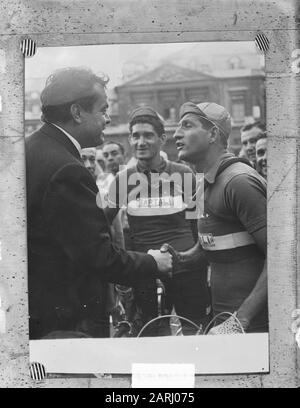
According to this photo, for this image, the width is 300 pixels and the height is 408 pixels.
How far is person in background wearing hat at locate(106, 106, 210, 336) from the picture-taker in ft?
12.4

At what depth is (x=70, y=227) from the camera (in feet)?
12.3

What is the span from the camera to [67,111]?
380 cm

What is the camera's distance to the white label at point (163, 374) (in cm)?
386

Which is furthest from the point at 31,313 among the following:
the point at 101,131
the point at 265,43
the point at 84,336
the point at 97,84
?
the point at 265,43

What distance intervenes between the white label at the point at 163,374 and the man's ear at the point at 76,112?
4.53ft

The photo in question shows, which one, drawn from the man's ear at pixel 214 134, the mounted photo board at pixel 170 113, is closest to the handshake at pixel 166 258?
the mounted photo board at pixel 170 113

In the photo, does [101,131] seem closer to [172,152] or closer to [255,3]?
[172,152]

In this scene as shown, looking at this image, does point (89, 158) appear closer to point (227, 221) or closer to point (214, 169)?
point (214, 169)

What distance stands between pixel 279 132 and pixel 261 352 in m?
1.21

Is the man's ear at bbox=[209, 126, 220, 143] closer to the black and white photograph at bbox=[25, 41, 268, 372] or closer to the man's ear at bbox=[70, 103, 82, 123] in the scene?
the black and white photograph at bbox=[25, 41, 268, 372]

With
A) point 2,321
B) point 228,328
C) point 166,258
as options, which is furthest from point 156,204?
point 2,321

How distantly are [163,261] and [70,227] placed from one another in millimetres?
537

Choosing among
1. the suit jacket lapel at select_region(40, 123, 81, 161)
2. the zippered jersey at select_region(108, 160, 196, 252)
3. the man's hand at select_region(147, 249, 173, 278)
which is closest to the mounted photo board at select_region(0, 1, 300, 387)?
the suit jacket lapel at select_region(40, 123, 81, 161)

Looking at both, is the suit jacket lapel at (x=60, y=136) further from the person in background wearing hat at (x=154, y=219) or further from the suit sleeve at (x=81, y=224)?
the person in background wearing hat at (x=154, y=219)
